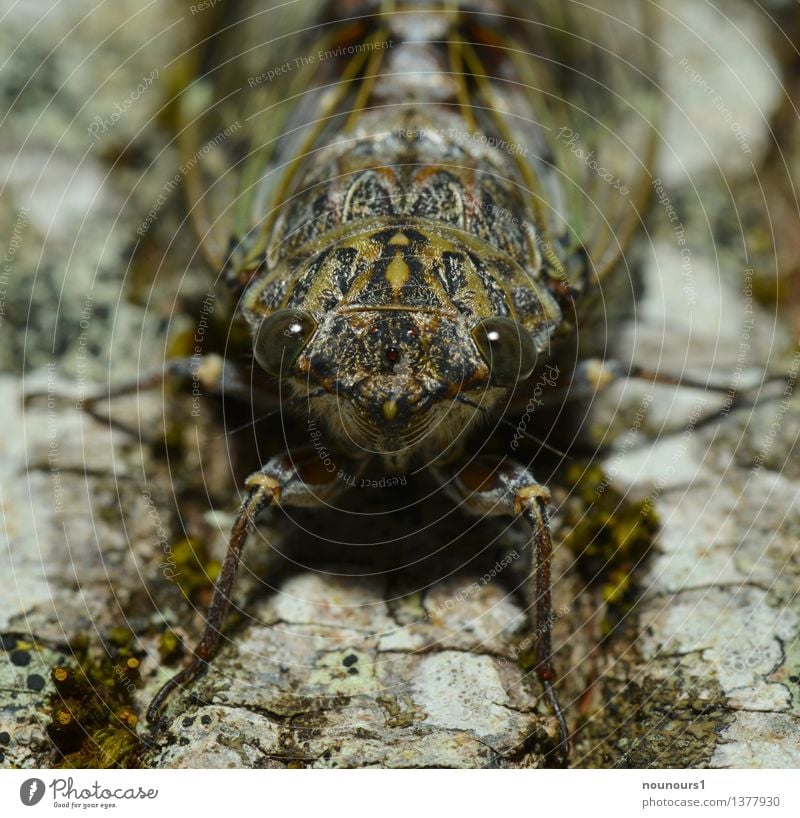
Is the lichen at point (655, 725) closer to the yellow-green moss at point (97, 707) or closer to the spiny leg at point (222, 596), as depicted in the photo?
the spiny leg at point (222, 596)

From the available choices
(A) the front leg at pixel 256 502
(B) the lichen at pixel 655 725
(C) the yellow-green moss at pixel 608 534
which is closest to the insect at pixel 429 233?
(A) the front leg at pixel 256 502

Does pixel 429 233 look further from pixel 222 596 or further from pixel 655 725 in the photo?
pixel 655 725

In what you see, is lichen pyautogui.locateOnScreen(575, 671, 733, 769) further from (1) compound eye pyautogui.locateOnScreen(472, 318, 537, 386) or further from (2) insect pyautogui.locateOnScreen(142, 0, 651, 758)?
(1) compound eye pyautogui.locateOnScreen(472, 318, 537, 386)

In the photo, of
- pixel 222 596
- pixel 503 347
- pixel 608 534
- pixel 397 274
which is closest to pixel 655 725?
pixel 608 534

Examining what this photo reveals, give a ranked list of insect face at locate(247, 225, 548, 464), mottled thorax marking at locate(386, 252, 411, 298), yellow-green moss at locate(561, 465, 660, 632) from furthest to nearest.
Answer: yellow-green moss at locate(561, 465, 660, 632) < mottled thorax marking at locate(386, 252, 411, 298) < insect face at locate(247, 225, 548, 464)

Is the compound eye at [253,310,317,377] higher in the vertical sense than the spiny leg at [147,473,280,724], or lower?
higher

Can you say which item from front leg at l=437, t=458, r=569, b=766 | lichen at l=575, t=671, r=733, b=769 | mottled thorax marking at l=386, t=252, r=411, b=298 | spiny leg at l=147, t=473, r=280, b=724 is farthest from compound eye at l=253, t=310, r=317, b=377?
lichen at l=575, t=671, r=733, b=769
